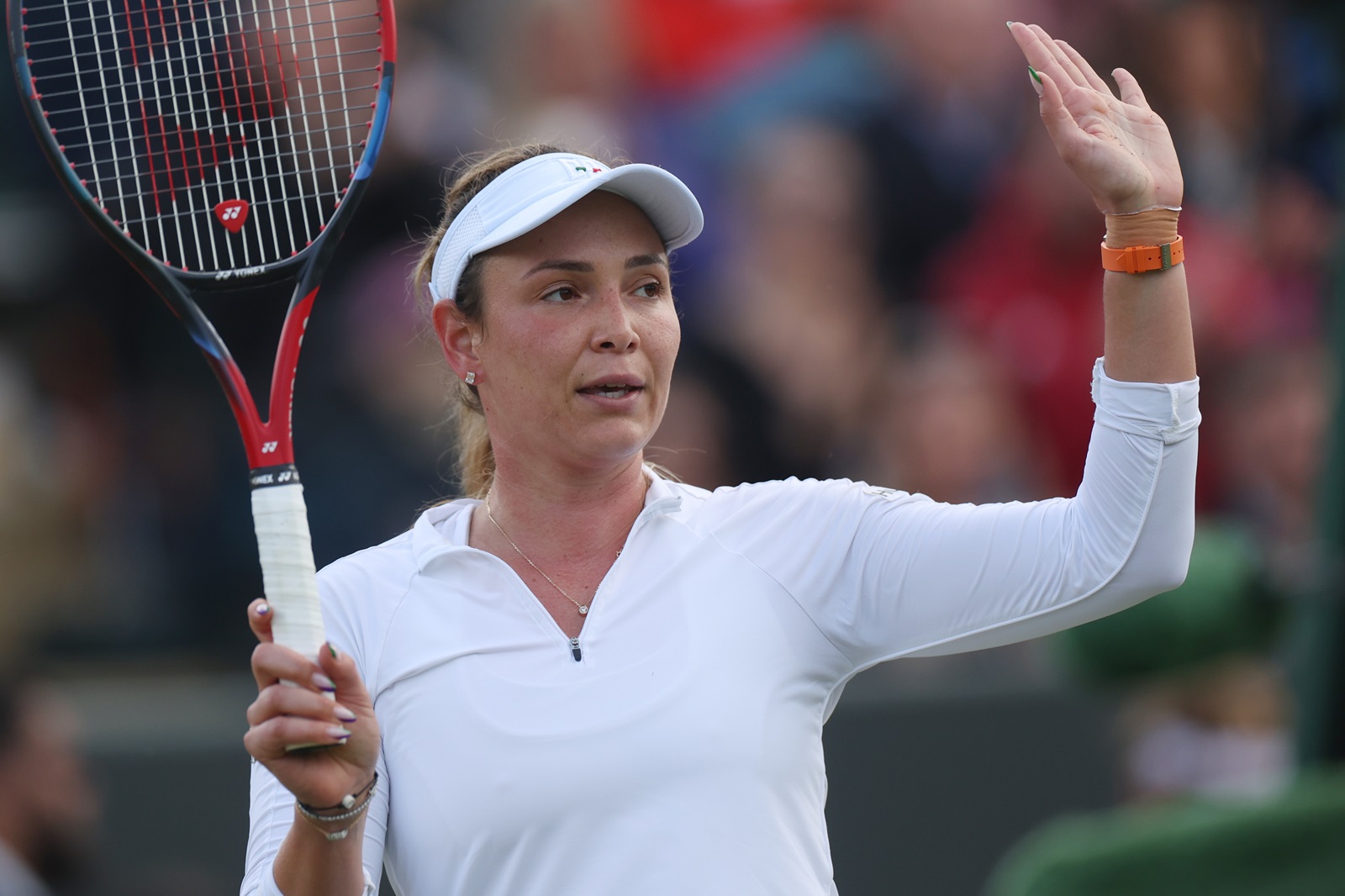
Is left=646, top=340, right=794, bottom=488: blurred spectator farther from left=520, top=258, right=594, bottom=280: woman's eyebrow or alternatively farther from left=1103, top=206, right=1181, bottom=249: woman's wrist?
left=1103, top=206, right=1181, bottom=249: woman's wrist

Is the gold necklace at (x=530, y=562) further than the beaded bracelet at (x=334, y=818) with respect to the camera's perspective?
Yes

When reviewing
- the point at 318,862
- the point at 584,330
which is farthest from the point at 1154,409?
the point at 318,862

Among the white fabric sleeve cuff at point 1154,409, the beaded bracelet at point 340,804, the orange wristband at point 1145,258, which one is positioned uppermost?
the orange wristband at point 1145,258

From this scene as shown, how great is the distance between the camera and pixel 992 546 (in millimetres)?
2244

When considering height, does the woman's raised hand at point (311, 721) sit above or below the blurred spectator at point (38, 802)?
above

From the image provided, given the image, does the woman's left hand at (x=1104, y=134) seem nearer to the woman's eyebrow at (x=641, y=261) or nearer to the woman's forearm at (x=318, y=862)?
the woman's eyebrow at (x=641, y=261)

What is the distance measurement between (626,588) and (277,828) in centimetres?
56

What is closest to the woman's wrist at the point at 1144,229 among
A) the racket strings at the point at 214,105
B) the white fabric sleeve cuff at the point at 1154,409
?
the white fabric sleeve cuff at the point at 1154,409

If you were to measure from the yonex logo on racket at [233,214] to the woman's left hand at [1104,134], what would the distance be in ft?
3.71

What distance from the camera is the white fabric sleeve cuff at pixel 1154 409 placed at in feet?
6.83

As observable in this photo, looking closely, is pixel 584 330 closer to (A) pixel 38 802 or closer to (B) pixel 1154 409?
(B) pixel 1154 409

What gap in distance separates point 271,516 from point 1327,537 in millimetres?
1812

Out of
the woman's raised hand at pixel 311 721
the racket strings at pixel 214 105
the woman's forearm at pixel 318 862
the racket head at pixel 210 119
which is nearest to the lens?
the woman's raised hand at pixel 311 721

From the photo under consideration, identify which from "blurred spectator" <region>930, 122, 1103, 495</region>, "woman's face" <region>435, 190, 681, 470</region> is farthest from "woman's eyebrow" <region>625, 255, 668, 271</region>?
"blurred spectator" <region>930, 122, 1103, 495</region>
